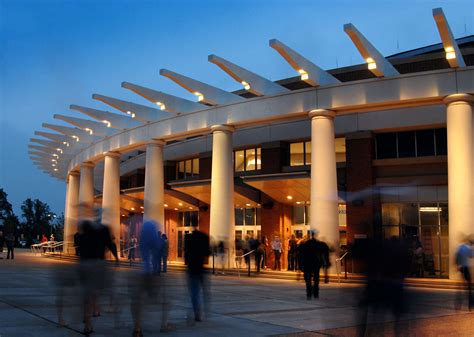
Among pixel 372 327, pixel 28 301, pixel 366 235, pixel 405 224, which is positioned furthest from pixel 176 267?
pixel 366 235

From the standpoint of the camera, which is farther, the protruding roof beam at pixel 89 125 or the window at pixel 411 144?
the protruding roof beam at pixel 89 125

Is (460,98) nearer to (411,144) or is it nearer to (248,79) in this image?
(411,144)

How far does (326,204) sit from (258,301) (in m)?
8.45

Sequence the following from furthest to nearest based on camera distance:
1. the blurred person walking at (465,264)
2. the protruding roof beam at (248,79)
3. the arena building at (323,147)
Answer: the protruding roof beam at (248,79) < the arena building at (323,147) < the blurred person walking at (465,264)

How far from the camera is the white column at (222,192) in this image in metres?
23.7

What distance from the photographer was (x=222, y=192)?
2375cm

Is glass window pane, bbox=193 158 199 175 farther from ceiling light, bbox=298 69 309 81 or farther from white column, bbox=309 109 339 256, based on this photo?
ceiling light, bbox=298 69 309 81

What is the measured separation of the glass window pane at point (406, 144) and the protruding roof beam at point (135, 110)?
10960mm

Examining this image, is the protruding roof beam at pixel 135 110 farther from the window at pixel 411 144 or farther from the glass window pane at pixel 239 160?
the window at pixel 411 144

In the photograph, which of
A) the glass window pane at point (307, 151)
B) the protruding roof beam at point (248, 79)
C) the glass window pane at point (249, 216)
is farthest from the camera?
the glass window pane at point (249, 216)

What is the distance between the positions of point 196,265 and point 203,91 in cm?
1522

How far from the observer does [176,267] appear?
25688 mm

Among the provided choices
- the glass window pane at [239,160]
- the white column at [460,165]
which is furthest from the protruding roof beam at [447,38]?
the glass window pane at [239,160]

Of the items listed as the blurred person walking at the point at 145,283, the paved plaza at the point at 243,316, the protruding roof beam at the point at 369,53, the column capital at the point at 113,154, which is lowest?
the paved plaza at the point at 243,316
